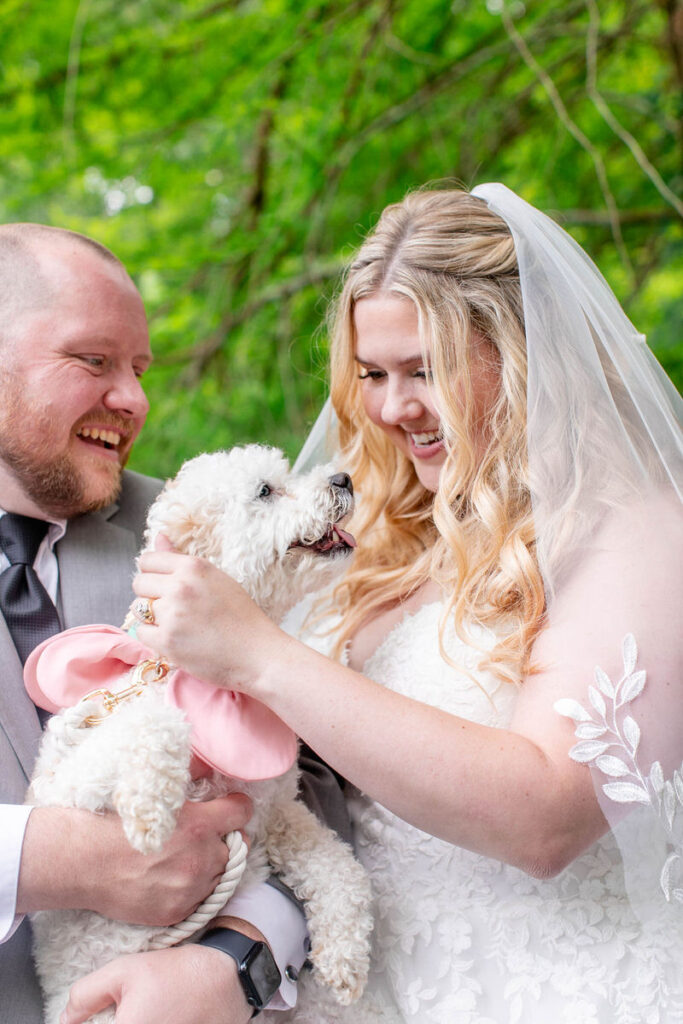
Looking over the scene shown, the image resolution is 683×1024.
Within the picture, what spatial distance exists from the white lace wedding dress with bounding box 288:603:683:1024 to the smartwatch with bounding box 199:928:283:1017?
1.12 feet

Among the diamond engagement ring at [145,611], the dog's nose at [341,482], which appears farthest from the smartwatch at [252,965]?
the dog's nose at [341,482]

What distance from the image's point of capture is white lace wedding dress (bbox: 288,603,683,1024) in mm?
1893

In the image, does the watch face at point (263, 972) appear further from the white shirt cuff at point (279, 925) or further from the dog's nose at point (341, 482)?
the dog's nose at point (341, 482)

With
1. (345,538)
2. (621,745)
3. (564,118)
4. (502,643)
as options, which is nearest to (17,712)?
(345,538)

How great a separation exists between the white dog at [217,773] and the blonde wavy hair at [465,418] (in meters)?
0.36

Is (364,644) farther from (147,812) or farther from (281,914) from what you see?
(147,812)

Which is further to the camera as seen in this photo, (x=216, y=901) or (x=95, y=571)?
(x=95, y=571)

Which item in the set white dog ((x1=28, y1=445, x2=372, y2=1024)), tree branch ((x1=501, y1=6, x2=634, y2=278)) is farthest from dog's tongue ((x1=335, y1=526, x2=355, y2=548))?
tree branch ((x1=501, y1=6, x2=634, y2=278))

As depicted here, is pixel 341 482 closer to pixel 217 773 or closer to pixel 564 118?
pixel 217 773

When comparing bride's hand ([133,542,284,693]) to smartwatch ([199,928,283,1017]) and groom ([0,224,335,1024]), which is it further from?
smartwatch ([199,928,283,1017])

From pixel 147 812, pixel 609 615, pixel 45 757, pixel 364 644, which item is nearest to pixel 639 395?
pixel 609 615

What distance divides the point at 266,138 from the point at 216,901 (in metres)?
4.13

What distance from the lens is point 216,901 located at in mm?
1924

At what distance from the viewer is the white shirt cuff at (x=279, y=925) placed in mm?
1938
